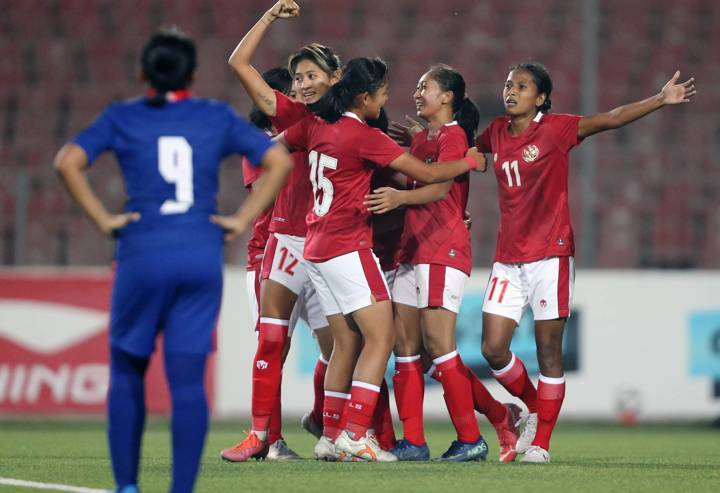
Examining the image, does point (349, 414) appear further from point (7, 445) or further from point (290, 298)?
point (7, 445)

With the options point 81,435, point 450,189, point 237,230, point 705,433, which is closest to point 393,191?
point 450,189

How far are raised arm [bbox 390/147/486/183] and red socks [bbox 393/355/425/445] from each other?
1.12m

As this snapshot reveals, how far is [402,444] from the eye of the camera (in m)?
6.68

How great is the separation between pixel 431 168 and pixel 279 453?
1.84 m

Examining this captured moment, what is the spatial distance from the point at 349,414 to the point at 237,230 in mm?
2178

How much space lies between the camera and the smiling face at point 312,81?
659 cm

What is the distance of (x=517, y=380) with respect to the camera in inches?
274

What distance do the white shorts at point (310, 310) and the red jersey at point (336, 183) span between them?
0.57 metres

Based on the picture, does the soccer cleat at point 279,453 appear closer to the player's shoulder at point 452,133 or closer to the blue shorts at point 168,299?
the player's shoulder at point 452,133

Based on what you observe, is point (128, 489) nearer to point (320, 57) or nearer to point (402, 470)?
point (402, 470)

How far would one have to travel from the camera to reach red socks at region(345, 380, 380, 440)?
20.4ft

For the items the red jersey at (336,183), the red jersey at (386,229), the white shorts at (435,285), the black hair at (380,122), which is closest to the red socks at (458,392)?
the white shorts at (435,285)

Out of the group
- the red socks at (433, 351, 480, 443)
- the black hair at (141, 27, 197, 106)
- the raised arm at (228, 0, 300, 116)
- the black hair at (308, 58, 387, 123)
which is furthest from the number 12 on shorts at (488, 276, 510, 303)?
the black hair at (141, 27, 197, 106)

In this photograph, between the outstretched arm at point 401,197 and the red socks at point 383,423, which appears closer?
the outstretched arm at point 401,197
